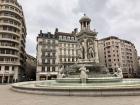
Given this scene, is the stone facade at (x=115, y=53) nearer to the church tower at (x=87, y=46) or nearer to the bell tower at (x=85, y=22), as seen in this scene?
the bell tower at (x=85, y=22)

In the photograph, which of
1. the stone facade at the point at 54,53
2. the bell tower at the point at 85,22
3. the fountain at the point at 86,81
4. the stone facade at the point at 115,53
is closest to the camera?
the fountain at the point at 86,81

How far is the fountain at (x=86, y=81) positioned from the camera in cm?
1455

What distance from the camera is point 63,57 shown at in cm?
7719

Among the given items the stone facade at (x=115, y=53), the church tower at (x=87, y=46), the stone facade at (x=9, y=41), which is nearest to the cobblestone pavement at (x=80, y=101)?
the church tower at (x=87, y=46)

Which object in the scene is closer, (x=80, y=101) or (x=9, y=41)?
(x=80, y=101)

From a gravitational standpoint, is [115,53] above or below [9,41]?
above

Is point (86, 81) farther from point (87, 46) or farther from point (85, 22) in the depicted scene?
point (85, 22)

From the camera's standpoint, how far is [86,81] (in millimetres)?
23250

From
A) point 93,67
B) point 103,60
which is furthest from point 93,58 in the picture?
point 103,60

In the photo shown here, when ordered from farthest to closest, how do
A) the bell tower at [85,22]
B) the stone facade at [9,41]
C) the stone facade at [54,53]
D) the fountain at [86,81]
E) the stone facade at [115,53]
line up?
the stone facade at [115,53] < the stone facade at [54,53] < the stone facade at [9,41] < the bell tower at [85,22] < the fountain at [86,81]

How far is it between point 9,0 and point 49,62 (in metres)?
30.0

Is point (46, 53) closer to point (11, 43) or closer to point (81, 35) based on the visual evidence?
point (11, 43)

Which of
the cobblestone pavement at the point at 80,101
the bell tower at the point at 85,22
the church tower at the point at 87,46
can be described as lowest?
the cobblestone pavement at the point at 80,101

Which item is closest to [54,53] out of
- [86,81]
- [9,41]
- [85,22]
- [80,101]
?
[9,41]
